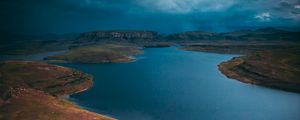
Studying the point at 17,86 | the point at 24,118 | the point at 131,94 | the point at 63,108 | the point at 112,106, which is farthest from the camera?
the point at 131,94

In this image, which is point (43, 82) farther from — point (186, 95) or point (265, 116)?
point (265, 116)

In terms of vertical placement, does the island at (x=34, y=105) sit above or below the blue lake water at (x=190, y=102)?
above

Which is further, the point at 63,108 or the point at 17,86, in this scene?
the point at 17,86

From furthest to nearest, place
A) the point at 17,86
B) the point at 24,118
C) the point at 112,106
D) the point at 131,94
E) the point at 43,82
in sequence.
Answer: the point at 43,82
the point at 131,94
the point at 17,86
the point at 112,106
the point at 24,118

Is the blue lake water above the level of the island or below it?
below

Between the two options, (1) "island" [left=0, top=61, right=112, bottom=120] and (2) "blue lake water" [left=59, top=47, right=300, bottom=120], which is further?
(2) "blue lake water" [left=59, top=47, right=300, bottom=120]

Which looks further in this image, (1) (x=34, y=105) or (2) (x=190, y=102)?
(2) (x=190, y=102)

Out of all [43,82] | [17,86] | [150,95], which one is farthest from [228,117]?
[43,82]

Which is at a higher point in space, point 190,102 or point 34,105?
point 34,105

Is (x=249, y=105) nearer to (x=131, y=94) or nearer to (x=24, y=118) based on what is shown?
(x=131, y=94)

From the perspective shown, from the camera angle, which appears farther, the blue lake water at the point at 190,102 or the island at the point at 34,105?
the blue lake water at the point at 190,102
